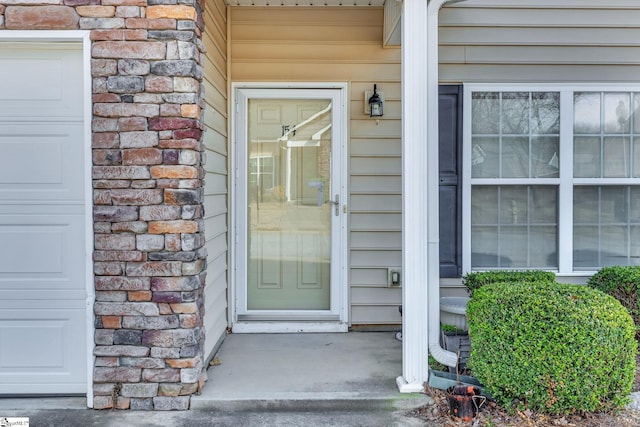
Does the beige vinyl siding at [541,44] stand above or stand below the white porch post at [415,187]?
above

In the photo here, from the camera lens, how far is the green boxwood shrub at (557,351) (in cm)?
264

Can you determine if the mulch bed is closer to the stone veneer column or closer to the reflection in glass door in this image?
the stone veneer column

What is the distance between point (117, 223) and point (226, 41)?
6.73ft

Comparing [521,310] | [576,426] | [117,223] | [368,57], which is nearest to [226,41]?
[368,57]

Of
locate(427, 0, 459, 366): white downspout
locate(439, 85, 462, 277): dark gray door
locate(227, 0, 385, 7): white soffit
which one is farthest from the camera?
locate(227, 0, 385, 7): white soffit

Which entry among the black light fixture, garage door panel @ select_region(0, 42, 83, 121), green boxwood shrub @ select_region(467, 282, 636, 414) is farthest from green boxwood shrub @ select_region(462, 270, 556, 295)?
garage door panel @ select_region(0, 42, 83, 121)

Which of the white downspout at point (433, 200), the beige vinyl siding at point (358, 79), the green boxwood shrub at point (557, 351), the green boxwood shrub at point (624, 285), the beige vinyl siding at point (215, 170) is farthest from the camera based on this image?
the beige vinyl siding at point (358, 79)

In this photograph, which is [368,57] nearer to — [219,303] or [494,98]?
[494,98]

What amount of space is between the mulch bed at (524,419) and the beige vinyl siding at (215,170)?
1.56 meters

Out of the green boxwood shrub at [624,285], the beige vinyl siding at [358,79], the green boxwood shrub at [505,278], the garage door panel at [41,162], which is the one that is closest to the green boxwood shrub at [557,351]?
the green boxwood shrub at [505,278]

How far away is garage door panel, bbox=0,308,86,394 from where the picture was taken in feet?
10.1

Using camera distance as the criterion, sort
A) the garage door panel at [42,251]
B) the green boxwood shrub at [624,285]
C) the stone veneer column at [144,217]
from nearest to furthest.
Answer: the stone veneer column at [144,217] < the garage door panel at [42,251] < the green boxwood shrub at [624,285]

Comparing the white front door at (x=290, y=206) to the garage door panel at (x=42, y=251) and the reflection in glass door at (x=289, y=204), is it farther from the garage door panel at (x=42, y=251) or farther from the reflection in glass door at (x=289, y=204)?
the garage door panel at (x=42, y=251)

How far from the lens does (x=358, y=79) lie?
440 centimetres
